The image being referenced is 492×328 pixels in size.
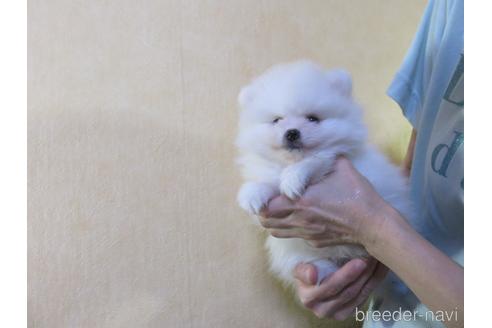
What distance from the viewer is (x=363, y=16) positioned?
137 centimetres

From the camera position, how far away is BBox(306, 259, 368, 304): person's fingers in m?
0.94

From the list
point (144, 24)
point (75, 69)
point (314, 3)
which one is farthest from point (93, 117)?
point (314, 3)

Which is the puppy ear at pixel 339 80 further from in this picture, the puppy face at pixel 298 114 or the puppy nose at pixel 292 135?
the puppy nose at pixel 292 135

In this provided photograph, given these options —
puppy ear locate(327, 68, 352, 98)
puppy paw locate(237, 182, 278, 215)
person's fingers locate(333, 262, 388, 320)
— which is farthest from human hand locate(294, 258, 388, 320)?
puppy ear locate(327, 68, 352, 98)

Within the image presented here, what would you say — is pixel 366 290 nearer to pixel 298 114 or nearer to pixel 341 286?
pixel 341 286

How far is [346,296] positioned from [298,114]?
1.61 ft

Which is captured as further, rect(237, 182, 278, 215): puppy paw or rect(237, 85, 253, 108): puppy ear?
rect(237, 85, 253, 108): puppy ear

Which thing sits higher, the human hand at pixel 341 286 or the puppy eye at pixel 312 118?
the puppy eye at pixel 312 118

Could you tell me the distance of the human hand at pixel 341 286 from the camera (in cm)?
94

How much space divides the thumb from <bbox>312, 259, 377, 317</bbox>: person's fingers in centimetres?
8

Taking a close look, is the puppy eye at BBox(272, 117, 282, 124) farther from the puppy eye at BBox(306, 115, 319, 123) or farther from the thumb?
the thumb

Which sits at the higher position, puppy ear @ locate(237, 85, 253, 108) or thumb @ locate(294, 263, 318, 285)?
puppy ear @ locate(237, 85, 253, 108)

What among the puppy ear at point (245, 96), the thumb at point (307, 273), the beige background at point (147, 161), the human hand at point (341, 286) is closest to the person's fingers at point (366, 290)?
the human hand at point (341, 286)

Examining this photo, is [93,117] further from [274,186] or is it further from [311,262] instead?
[311,262]
